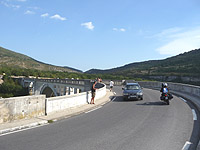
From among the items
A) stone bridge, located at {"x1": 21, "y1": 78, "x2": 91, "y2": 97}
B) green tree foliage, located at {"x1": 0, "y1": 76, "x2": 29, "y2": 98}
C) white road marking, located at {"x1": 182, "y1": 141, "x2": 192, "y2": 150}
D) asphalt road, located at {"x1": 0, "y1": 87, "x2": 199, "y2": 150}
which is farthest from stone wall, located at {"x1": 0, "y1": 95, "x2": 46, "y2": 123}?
green tree foliage, located at {"x1": 0, "y1": 76, "x2": 29, "y2": 98}

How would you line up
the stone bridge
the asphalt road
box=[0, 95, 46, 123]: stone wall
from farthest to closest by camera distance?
the stone bridge → box=[0, 95, 46, 123]: stone wall → the asphalt road

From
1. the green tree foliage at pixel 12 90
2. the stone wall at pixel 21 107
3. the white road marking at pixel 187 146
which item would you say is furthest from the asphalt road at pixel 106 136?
the green tree foliage at pixel 12 90

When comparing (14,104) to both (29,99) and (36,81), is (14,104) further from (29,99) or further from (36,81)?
(36,81)

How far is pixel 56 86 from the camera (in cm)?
5588

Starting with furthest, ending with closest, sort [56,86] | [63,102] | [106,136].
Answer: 1. [56,86]
2. [63,102]
3. [106,136]

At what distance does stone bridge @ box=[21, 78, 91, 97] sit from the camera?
142 feet

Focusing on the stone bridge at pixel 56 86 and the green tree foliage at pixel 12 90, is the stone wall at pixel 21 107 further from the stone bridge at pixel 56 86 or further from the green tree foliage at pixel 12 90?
the green tree foliage at pixel 12 90

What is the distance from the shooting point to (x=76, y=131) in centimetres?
710

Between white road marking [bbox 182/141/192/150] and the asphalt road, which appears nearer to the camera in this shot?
white road marking [bbox 182/141/192/150]

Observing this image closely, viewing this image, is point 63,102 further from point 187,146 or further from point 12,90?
point 12,90

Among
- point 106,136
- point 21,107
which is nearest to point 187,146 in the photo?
point 106,136

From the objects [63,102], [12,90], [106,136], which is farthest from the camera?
[12,90]

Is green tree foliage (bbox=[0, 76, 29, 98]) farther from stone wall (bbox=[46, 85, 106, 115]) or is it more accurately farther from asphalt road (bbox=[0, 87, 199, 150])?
asphalt road (bbox=[0, 87, 199, 150])

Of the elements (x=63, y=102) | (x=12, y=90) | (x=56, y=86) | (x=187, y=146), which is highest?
(x=63, y=102)
